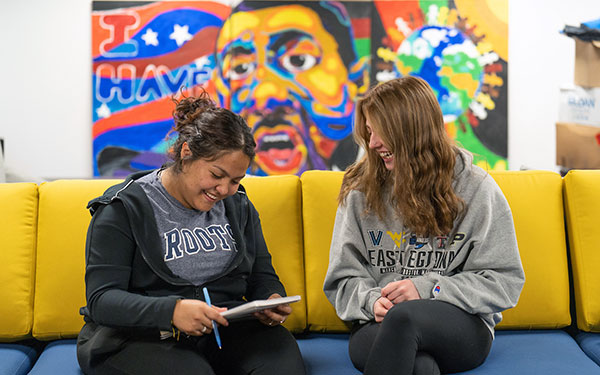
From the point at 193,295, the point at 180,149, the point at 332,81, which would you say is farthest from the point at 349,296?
the point at 332,81

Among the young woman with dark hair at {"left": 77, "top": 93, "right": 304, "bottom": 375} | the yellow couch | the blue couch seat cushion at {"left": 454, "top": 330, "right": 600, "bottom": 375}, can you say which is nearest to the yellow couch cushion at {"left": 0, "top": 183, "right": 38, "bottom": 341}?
the yellow couch

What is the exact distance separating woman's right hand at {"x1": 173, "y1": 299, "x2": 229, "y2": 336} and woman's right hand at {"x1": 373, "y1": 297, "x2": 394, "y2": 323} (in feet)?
1.38

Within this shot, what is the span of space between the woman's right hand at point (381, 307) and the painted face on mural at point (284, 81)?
6.80 feet

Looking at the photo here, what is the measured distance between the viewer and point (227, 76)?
11.5 feet

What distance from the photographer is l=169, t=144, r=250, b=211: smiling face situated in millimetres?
1483

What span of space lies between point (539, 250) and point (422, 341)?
662 millimetres

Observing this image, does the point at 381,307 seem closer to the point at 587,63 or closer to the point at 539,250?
the point at 539,250

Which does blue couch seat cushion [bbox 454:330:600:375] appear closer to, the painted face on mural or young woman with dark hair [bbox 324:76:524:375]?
young woman with dark hair [bbox 324:76:524:375]

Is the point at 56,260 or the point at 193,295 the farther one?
the point at 56,260

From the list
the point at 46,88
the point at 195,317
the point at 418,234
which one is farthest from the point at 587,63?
the point at 46,88

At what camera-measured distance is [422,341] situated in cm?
134

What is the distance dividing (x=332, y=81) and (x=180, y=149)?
2.13 m

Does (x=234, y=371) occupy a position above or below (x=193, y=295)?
below

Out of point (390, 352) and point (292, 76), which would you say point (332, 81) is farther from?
point (390, 352)
